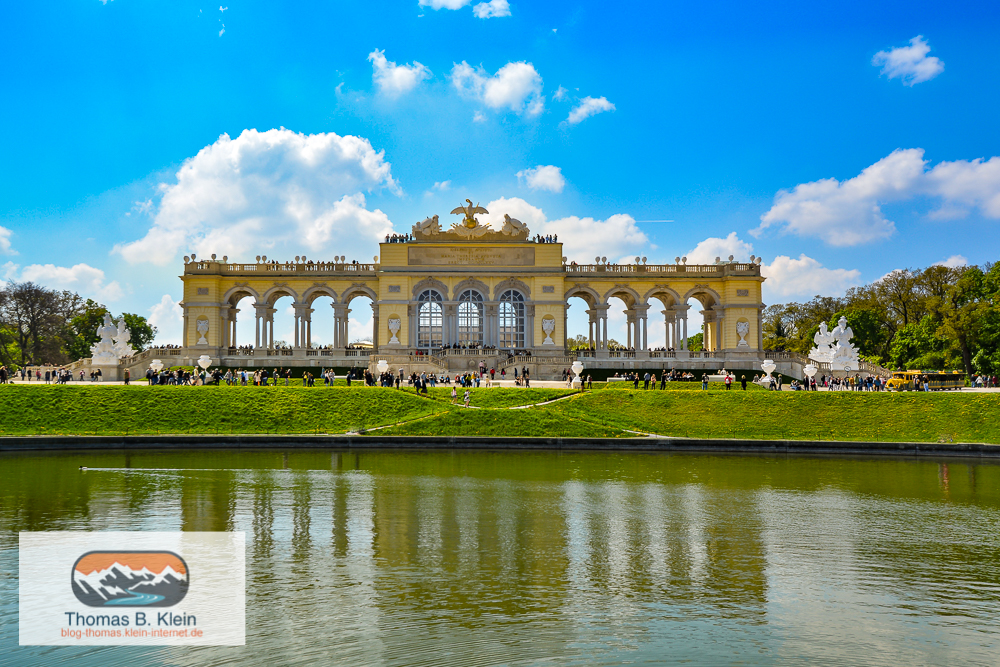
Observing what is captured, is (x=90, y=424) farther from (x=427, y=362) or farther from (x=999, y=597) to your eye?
(x=999, y=597)

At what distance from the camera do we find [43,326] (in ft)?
236

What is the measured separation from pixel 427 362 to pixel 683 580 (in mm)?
39558

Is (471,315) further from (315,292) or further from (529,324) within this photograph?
(315,292)

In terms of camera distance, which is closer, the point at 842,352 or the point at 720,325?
the point at 842,352

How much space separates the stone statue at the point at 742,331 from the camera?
60531mm

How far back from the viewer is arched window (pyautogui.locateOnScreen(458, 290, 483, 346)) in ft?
199

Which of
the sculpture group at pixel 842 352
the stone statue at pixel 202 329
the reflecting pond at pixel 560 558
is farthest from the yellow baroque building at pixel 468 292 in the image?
the reflecting pond at pixel 560 558

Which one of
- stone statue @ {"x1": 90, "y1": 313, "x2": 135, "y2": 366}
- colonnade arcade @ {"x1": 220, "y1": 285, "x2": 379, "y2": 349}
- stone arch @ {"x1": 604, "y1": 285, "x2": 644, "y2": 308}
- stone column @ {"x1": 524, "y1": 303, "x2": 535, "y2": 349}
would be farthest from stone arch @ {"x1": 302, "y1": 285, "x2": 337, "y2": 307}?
stone arch @ {"x1": 604, "y1": 285, "x2": 644, "y2": 308}

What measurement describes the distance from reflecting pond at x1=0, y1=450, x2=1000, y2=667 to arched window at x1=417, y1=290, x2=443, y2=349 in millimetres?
38057

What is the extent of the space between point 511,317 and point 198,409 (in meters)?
31.8

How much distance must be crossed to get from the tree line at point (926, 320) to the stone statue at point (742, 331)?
6.80m

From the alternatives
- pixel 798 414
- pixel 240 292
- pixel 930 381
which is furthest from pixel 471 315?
pixel 930 381

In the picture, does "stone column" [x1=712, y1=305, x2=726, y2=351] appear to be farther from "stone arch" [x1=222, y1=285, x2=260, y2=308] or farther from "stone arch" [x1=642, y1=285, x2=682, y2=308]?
"stone arch" [x1=222, y1=285, x2=260, y2=308]

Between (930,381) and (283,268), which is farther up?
(283,268)
